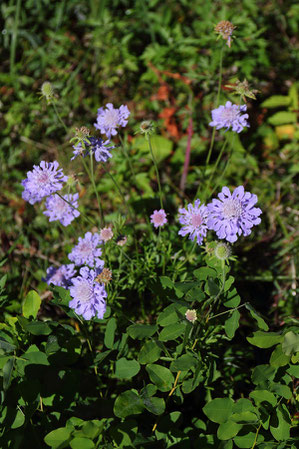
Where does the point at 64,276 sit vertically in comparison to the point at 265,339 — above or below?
above

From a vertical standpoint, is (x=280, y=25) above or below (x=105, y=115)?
above

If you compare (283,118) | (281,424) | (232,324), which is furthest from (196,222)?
(283,118)

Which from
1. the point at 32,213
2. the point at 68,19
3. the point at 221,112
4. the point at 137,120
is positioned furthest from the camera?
the point at 68,19

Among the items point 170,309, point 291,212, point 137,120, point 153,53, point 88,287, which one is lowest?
point 170,309

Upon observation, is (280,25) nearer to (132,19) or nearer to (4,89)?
(132,19)

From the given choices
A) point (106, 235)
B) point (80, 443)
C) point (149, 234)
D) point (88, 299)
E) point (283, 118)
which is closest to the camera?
point (80, 443)

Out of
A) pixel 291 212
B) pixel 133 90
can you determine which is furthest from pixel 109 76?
pixel 291 212

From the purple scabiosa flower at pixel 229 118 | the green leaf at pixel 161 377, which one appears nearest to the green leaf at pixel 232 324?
the green leaf at pixel 161 377

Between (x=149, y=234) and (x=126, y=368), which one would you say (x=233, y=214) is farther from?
(x=149, y=234)
